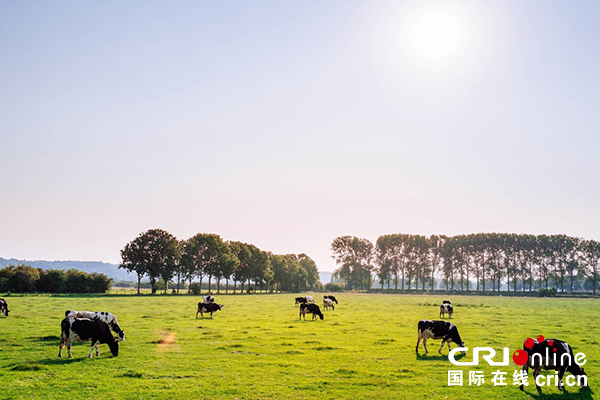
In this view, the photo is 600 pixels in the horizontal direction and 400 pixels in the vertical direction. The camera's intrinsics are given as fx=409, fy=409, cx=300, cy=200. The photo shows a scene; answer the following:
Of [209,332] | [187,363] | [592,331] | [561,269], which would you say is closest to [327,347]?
[187,363]

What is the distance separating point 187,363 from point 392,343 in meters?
12.8

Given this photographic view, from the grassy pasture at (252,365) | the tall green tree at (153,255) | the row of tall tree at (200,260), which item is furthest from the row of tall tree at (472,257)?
the grassy pasture at (252,365)

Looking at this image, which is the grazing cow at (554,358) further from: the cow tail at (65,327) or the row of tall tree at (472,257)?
the row of tall tree at (472,257)

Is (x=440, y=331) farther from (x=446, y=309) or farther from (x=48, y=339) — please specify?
(x=446, y=309)

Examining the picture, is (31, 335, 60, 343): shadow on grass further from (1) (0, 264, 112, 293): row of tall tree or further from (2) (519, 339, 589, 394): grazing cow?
(1) (0, 264, 112, 293): row of tall tree

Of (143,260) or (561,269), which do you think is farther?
(561,269)

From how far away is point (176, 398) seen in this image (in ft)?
47.0

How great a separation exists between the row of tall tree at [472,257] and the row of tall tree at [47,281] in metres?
96.2

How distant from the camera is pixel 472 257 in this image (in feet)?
524

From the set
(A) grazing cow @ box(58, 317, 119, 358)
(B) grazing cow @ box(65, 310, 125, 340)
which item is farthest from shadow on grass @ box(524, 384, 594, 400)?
(B) grazing cow @ box(65, 310, 125, 340)

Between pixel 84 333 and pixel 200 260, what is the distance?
310ft

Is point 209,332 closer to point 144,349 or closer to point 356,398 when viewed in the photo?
point 144,349

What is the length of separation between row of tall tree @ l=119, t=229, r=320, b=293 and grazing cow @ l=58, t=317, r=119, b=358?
83.9 m

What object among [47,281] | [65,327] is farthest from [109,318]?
[47,281]
